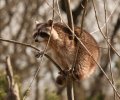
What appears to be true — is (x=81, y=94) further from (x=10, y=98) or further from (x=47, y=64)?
(x=10, y=98)

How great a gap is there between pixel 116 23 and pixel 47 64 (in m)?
2.67

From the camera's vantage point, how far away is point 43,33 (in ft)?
28.6

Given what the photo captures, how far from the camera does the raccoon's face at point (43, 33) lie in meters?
8.55

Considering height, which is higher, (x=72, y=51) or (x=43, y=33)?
(x=43, y=33)

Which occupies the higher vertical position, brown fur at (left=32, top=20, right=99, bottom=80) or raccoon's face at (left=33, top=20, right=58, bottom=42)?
raccoon's face at (left=33, top=20, right=58, bottom=42)

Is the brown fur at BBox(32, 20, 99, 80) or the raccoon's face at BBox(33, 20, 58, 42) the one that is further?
the raccoon's face at BBox(33, 20, 58, 42)

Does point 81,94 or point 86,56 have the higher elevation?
point 81,94

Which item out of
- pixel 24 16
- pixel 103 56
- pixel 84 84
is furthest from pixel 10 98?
pixel 84 84

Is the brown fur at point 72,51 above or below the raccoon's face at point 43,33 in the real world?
below

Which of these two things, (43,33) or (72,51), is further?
(43,33)

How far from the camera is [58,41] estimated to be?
8.66m

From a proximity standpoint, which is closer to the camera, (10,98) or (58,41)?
(10,98)

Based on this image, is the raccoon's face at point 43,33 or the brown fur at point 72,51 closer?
the brown fur at point 72,51

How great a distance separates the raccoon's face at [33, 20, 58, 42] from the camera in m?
8.55
